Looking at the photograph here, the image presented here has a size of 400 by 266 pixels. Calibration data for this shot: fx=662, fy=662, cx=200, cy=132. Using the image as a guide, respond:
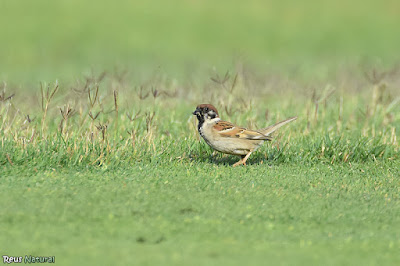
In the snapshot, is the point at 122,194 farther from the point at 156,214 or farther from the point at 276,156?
the point at 276,156

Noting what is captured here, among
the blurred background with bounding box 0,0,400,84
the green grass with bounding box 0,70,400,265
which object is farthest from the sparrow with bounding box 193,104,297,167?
the blurred background with bounding box 0,0,400,84

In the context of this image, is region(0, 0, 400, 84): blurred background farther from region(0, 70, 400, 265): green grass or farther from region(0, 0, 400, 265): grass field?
region(0, 70, 400, 265): green grass

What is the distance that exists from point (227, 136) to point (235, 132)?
0.52 ft

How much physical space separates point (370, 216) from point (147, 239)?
7.64ft

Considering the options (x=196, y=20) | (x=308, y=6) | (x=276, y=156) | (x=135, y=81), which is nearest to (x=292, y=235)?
(x=276, y=156)

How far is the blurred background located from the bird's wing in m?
12.1

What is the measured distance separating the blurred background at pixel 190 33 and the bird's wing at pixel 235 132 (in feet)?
39.6

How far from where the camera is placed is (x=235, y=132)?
8.88 m

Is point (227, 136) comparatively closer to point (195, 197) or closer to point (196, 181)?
point (196, 181)

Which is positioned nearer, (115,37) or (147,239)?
(147,239)

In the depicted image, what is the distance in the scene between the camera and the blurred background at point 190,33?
23172 millimetres

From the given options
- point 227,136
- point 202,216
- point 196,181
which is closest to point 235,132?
point 227,136

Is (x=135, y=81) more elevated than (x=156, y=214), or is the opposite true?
(x=156, y=214)

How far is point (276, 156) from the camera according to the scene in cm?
906
